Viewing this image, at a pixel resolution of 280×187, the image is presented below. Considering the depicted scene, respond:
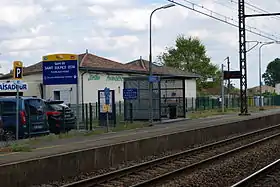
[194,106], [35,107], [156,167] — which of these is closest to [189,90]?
[194,106]

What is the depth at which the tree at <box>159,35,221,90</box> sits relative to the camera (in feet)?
317

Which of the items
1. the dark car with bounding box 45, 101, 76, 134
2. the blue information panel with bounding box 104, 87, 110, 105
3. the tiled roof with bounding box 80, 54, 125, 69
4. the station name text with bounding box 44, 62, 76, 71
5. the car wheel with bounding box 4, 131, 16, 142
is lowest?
the car wheel with bounding box 4, 131, 16, 142

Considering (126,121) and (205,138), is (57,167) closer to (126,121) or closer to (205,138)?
(205,138)

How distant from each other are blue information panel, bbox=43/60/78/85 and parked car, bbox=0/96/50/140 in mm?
2754

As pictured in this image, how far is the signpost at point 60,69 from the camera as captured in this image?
2778 centimetres

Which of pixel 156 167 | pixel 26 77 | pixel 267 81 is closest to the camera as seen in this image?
pixel 156 167

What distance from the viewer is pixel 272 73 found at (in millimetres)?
173250

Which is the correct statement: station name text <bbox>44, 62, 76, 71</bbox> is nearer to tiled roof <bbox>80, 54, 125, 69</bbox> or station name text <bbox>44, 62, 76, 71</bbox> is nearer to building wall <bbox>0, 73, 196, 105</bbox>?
building wall <bbox>0, 73, 196, 105</bbox>

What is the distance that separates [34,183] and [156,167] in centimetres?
464

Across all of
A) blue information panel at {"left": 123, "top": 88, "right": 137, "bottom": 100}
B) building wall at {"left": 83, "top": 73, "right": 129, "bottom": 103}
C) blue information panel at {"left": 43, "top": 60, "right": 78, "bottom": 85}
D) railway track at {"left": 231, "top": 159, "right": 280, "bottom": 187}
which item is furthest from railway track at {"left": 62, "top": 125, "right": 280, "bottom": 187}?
building wall at {"left": 83, "top": 73, "right": 129, "bottom": 103}

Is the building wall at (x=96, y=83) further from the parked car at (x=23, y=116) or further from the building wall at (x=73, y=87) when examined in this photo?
the parked car at (x=23, y=116)

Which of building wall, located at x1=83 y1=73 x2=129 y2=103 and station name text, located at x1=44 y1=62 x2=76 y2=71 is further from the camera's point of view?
building wall, located at x1=83 y1=73 x2=129 y2=103

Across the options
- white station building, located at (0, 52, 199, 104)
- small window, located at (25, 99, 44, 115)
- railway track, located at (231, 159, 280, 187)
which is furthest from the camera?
white station building, located at (0, 52, 199, 104)

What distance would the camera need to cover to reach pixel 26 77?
1943 inches
